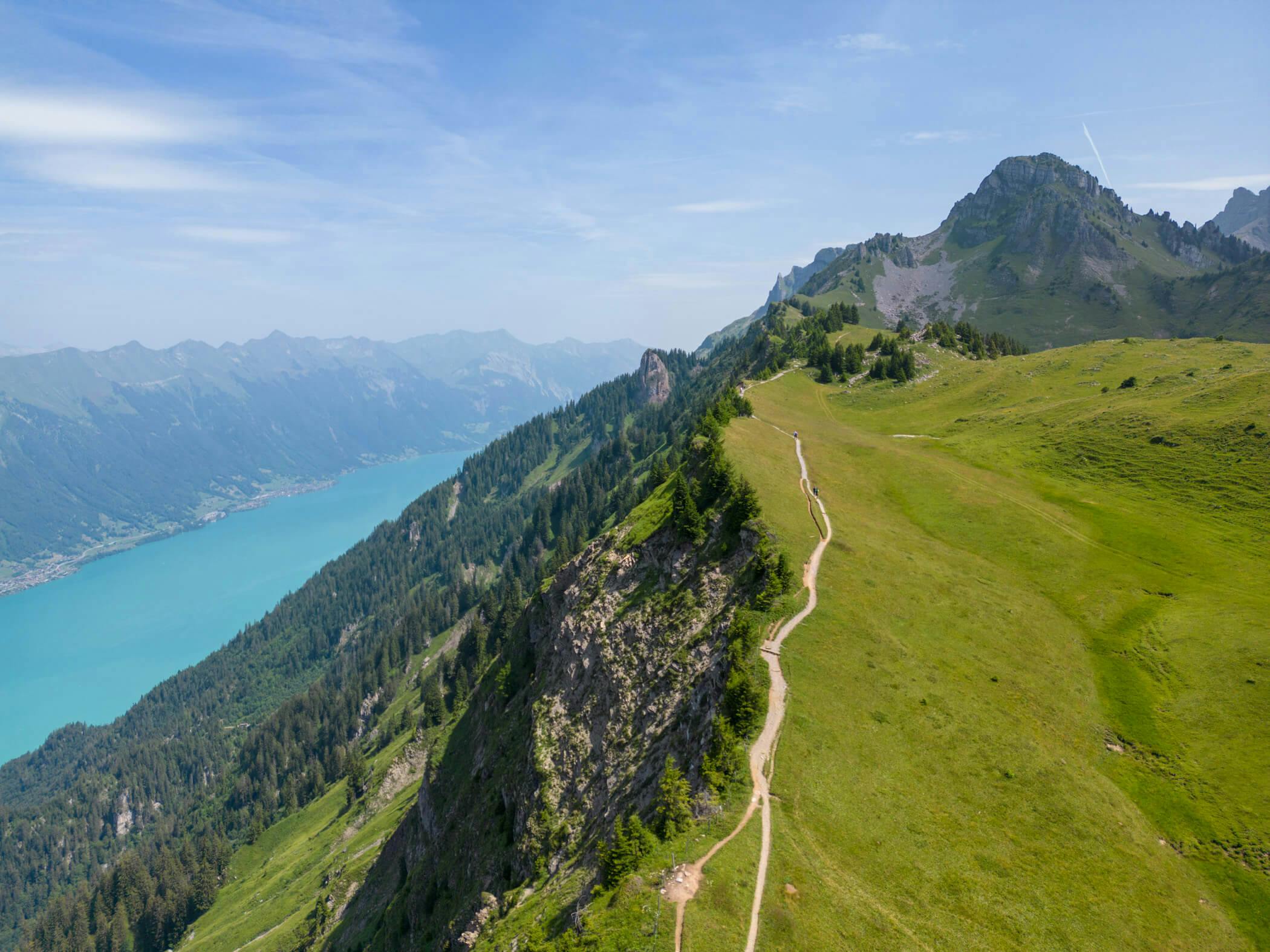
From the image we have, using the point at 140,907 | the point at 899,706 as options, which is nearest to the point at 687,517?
the point at 899,706

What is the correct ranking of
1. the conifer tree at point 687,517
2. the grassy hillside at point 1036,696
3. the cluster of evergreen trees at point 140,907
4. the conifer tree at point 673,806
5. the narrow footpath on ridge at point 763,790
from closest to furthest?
the narrow footpath on ridge at point 763,790
the grassy hillside at point 1036,696
the conifer tree at point 673,806
the conifer tree at point 687,517
the cluster of evergreen trees at point 140,907

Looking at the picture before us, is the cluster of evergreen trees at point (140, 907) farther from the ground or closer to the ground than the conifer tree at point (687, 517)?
closer to the ground

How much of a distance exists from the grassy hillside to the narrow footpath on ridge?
1.68 feet

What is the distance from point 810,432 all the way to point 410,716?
400ft

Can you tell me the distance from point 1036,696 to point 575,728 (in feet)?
115

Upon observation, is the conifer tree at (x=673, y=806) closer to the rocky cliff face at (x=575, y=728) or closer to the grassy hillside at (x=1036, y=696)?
the rocky cliff face at (x=575, y=728)

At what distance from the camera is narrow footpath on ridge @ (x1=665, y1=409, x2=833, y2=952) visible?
24969 mm

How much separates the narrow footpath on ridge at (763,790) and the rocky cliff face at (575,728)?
3667 mm

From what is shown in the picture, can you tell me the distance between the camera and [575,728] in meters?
53.0

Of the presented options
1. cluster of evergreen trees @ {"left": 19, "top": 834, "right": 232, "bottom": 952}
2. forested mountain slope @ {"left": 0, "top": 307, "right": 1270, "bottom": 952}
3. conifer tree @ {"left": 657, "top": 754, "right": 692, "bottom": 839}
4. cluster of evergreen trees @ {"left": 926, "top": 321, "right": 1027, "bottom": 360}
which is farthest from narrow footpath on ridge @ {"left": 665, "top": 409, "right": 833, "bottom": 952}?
cluster of evergreen trees @ {"left": 19, "top": 834, "right": 232, "bottom": 952}

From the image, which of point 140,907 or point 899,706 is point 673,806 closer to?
point 899,706

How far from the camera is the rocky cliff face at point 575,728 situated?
44.4 meters

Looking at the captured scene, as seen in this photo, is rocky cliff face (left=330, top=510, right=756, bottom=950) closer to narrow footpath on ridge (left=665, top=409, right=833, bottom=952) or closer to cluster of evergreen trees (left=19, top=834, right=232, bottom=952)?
narrow footpath on ridge (left=665, top=409, right=833, bottom=952)

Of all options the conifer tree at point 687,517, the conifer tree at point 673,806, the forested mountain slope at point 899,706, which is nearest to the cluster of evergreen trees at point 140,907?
the forested mountain slope at point 899,706
